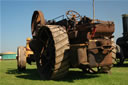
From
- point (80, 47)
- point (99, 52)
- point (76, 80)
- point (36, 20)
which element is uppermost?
point (36, 20)

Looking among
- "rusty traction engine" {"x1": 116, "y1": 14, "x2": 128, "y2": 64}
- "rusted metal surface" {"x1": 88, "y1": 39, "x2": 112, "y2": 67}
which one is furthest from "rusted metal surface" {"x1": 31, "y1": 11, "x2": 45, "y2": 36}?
"rusty traction engine" {"x1": 116, "y1": 14, "x2": 128, "y2": 64}

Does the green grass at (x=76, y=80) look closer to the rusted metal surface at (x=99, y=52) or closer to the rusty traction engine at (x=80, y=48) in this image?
the rusty traction engine at (x=80, y=48)

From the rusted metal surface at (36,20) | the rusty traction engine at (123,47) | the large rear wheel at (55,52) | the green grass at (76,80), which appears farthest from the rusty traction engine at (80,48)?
the rusty traction engine at (123,47)

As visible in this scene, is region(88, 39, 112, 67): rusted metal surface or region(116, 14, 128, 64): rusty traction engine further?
region(116, 14, 128, 64): rusty traction engine

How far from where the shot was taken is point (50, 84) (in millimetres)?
5336

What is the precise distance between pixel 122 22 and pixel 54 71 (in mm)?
11534

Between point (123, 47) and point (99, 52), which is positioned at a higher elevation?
point (99, 52)

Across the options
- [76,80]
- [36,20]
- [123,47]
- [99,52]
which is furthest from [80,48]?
[123,47]

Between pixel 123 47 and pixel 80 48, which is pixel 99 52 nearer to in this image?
Result: pixel 80 48

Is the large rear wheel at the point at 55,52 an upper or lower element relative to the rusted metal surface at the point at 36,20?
lower

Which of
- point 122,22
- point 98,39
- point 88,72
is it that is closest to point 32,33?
point 88,72

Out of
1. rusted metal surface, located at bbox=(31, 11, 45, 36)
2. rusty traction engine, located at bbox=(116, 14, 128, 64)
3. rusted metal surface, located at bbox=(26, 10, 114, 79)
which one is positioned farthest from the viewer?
rusty traction engine, located at bbox=(116, 14, 128, 64)

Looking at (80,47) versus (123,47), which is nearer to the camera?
(80,47)

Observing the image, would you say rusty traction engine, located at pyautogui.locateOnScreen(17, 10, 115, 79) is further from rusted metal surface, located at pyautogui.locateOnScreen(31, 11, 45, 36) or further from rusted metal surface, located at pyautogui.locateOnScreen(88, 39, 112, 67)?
rusted metal surface, located at pyautogui.locateOnScreen(31, 11, 45, 36)
